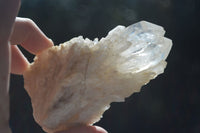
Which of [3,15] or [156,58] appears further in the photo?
[156,58]

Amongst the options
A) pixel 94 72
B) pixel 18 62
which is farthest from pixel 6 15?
pixel 18 62

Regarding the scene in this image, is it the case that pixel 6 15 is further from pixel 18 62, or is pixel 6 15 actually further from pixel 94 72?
pixel 18 62

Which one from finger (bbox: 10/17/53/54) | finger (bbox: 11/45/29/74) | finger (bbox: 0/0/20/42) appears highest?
finger (bbox: 0/0/20/42)

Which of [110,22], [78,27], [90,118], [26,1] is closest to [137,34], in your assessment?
[90,118]

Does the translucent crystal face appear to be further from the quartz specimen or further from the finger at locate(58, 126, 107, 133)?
the finger at locate(58, 126, 107, 133)

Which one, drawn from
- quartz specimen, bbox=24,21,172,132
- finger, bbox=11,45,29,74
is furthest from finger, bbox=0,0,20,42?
finger, bbox=11,45,29,74

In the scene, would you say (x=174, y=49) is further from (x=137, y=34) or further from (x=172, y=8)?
(x=137, y=34)
